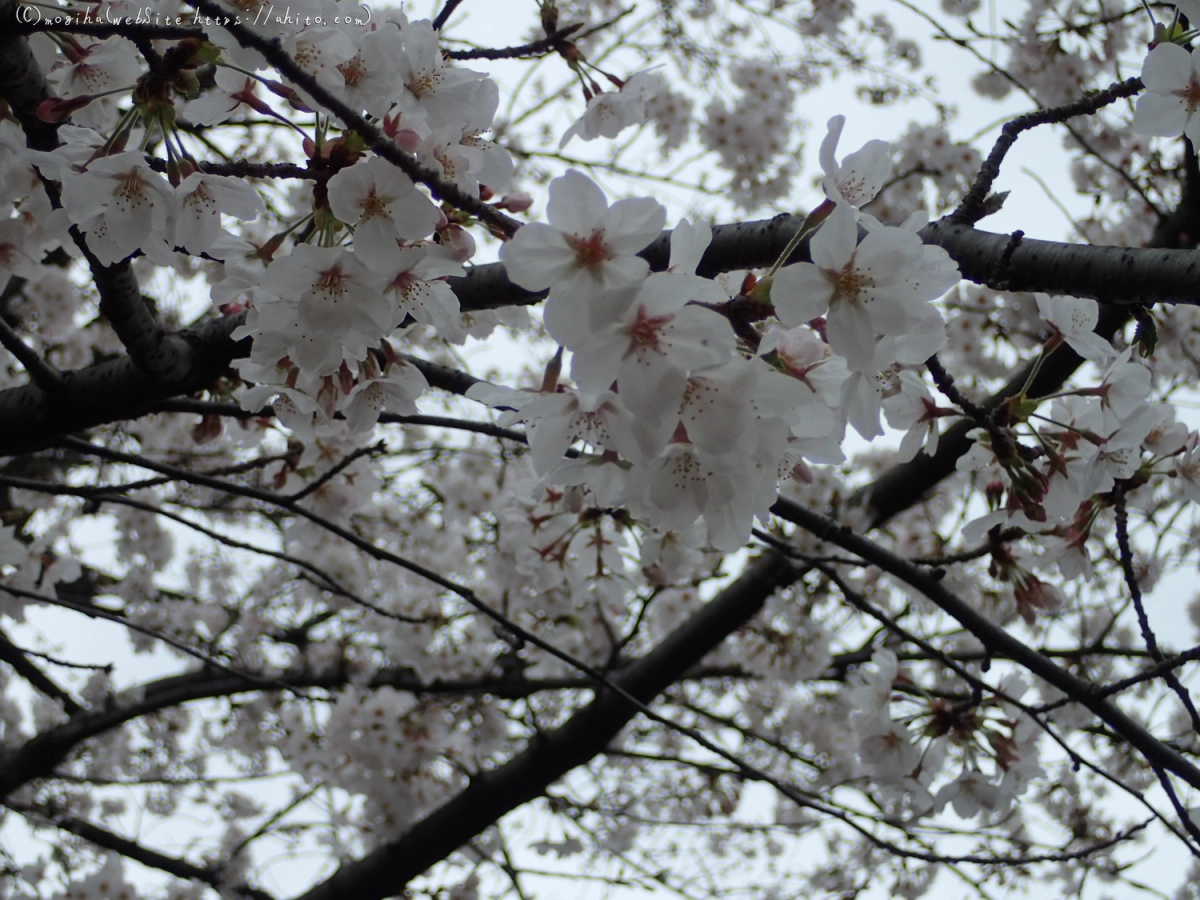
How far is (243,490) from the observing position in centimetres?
177

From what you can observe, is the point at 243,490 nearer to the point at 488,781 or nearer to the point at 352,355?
the point at 352,355

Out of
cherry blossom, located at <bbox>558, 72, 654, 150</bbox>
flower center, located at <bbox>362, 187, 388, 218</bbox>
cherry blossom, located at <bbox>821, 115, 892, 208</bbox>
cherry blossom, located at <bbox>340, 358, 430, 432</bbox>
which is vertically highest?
cherry blossom, located at <bbox>558, 72, 654, 150</bbox>

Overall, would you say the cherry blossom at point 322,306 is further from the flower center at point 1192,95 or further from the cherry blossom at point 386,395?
the flower center at point 1192,95

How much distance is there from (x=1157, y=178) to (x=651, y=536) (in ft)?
14.5

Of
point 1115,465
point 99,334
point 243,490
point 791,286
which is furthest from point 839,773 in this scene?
point 99,334

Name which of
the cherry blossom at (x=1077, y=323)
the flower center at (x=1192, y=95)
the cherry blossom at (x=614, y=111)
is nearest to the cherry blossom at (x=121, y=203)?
the cherry blossom at (x=614, y=111)

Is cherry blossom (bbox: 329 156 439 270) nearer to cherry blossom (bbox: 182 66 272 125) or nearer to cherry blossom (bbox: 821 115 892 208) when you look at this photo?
cherry blossom (bbox: 182 66 272 125)

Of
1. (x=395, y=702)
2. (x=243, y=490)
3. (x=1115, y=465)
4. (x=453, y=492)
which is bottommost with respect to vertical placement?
(x=1115, y=465)

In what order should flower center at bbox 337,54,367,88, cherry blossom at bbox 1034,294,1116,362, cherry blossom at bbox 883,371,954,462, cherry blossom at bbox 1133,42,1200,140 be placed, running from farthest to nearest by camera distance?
cherry blossom at bbox 883,371,954,462, cherry blossom at bbox 1034,294,1116,362, cherry blossom at bbox 1133,42,1200,140, flower center at bbox 337,54,367,88

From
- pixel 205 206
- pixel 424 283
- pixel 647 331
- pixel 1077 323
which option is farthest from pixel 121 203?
pixel 1077 323

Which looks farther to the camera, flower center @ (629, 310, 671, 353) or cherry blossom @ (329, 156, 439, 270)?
cherry blossom @ (329, 156, 439, 270)

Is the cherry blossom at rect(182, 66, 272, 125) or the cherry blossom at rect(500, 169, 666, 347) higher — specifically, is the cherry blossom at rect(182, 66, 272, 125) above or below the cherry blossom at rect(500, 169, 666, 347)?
above

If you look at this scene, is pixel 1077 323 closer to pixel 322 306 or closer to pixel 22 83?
pixel 322 306

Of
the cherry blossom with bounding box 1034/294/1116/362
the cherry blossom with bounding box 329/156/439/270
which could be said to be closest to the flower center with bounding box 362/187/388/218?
the cherry blossom with bounding box 329/156/439/270
